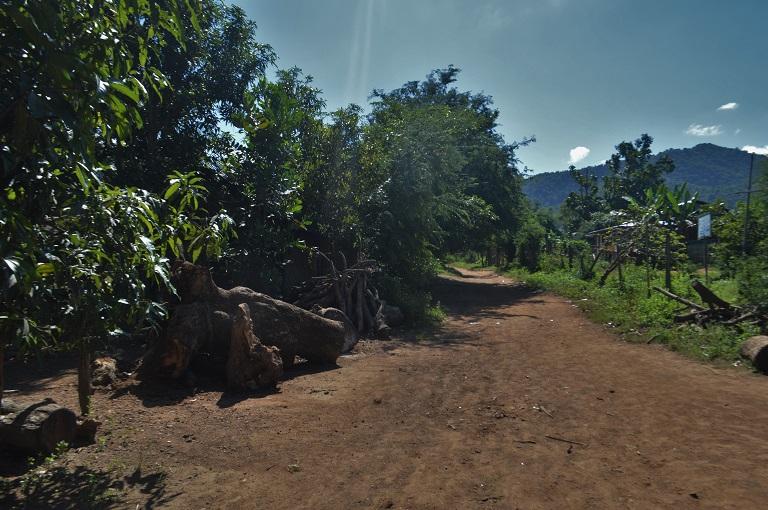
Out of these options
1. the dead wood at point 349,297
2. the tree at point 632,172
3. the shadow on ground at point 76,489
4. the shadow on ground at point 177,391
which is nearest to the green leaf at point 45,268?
the shadow on ground at point 76,489

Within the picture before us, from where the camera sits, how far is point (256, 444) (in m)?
4.60

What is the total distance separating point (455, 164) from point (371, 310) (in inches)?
247

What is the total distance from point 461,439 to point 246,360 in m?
2.83

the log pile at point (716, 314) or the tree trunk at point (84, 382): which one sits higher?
the log pile at point (716, 314)

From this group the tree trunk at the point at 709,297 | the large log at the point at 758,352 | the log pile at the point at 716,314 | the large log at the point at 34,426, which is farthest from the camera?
the tree trunk at the point at 709,297

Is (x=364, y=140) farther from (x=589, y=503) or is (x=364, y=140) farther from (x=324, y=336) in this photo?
(x=589, y=503)

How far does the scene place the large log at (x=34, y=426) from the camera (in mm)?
3881

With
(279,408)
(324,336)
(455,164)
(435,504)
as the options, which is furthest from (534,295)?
(435,504)

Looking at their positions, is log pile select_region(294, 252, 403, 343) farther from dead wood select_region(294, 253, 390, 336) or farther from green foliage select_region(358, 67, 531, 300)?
green foliage select_region(358, 67, 531, 300)

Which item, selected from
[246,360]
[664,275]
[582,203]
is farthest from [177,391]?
[582,203]

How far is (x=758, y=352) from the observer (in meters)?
7.07

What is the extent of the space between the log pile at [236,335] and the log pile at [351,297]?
223 cm

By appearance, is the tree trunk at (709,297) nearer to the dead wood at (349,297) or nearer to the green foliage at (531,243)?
the dead wood at (349,297)

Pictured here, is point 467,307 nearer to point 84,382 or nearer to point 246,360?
point 246,360
